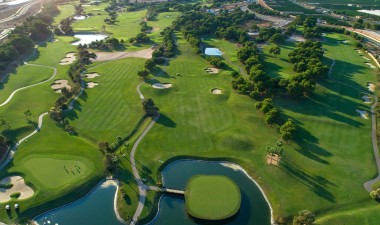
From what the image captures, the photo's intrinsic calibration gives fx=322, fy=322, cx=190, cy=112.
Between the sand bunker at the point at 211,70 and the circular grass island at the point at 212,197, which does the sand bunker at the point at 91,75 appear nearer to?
the sand bunker at the point at 211,70

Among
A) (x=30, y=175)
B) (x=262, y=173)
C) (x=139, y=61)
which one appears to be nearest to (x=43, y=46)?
(x=139, y=61)

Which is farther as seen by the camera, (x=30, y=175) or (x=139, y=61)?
(x=139, y=61)

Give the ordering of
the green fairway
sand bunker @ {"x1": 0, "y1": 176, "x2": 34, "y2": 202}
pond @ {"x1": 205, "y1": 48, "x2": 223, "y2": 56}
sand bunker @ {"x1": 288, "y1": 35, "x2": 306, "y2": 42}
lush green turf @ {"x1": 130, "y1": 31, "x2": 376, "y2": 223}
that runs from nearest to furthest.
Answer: sand bunker @ {"x1": 0, "y1": 176, "x2": 34, "y2": 202}, lush green turf @ {"x1": 130, "y1": 31, "x2": 376, "y2": 223}, the green fairway, pond @ {"x1": 205, "y1": 48, "x2": 223, "y2": 56}, sand bunker @ {"x1": 288, "y1": 35, "x2": 306, "y2": 42}

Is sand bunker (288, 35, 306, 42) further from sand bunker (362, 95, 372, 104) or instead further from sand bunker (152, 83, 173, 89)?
sand bunker (152, 83, 173, 89)

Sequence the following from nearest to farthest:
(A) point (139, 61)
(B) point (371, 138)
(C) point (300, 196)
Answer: (C) point (300, 196) < (B) point (371, 138) < (A) point (139, 61)

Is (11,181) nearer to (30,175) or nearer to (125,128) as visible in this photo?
(30,175)

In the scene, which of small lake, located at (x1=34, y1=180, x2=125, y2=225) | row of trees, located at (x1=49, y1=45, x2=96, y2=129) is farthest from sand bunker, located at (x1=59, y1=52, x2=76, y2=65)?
small lake, located at (x1=34, y1=180, x2=125, y2=225)
